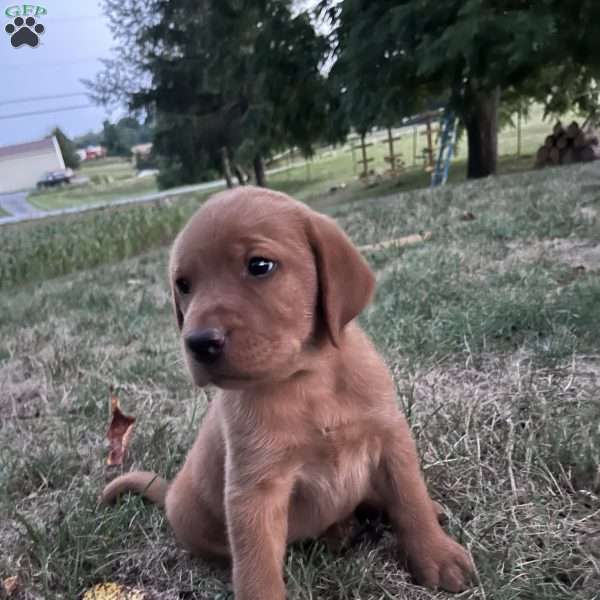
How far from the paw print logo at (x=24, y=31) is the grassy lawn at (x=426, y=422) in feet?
6.83

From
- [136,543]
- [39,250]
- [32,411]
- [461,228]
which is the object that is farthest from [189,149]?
[136,543]

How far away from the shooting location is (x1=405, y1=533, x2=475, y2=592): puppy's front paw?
60.7 inches

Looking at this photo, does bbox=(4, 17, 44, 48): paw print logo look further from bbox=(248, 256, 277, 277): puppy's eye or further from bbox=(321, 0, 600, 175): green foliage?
bbox=(321, 0, 600, 175): green foliage

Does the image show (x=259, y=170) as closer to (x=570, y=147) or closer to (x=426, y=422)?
(x=570, y=147)

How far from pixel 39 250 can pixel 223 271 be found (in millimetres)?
8607

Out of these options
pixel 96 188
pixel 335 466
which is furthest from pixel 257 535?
pixel 96 188

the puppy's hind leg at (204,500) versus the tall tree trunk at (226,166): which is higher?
the puppy's hind leg at (204,500)

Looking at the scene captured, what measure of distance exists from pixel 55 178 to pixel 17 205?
1.42 metres

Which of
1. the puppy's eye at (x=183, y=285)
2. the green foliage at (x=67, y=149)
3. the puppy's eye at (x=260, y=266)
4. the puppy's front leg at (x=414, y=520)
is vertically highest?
the puppy's eye at (x=260, y=266)

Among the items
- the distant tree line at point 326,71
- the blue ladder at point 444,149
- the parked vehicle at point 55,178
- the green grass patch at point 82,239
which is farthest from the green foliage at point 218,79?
the parked vehicle at point 55,178

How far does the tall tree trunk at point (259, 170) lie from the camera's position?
1674 cm

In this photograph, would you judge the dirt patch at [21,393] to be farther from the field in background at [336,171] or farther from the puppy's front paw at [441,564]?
the field in background at [336,171]

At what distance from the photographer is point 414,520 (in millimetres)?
1594

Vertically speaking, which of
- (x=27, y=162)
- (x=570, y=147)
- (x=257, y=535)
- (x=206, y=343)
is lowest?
(x=570, y=147)
